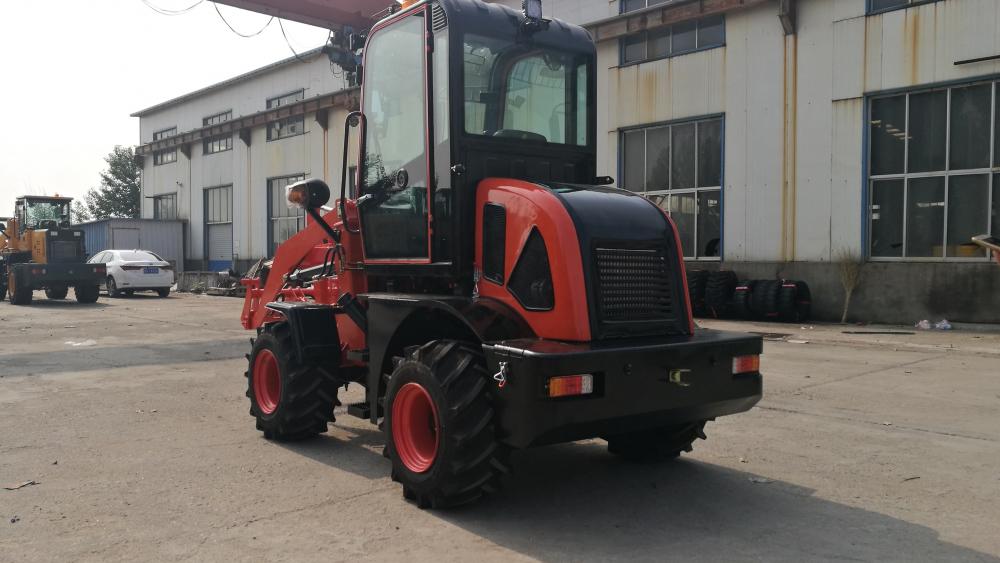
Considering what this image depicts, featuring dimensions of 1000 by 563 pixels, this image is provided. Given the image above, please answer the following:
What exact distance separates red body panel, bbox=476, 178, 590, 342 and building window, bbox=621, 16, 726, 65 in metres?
16.0

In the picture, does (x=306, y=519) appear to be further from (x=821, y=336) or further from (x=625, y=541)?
(x=821, y=336)

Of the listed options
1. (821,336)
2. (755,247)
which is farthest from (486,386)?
(755,247)


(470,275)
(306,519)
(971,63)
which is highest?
(971,63)

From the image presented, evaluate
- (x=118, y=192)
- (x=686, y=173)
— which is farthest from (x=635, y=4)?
(x=118, y=192)

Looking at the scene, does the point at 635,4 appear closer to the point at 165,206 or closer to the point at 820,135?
the point at 820,135

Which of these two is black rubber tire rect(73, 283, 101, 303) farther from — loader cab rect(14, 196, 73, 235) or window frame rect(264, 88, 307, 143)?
window frame rect(264, 88, 307, 143)

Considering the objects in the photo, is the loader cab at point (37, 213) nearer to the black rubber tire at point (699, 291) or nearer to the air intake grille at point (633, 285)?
the black rubber tire at point (699, 291)

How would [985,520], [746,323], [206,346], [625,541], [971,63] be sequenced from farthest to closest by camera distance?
[746,323] → [971,63] → [206,346] → [985,520] → [625,541]

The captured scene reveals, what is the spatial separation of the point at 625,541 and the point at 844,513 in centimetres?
141

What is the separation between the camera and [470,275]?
5.09 metres

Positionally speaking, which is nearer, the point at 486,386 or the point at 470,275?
the point at 486,386

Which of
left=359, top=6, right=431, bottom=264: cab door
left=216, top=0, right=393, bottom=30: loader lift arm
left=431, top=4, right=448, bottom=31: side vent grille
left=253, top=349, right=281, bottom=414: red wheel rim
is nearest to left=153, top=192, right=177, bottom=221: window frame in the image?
left=216, top=0, right=393, bottom=30: loader lift arm

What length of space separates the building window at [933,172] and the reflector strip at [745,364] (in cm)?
1284

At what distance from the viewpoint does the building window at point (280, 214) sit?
110ft
